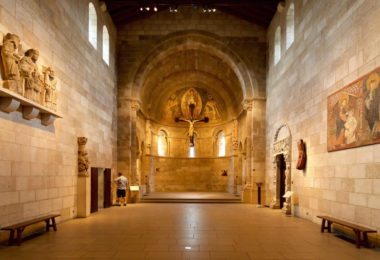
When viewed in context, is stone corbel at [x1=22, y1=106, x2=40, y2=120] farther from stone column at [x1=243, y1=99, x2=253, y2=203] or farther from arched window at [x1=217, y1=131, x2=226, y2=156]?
arched window at [x1=217, y1=131, x2=226, y2=156]

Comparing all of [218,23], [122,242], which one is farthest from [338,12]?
[218,23]

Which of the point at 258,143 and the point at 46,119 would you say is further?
the point at 258,143

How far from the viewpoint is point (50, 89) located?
9820 mm

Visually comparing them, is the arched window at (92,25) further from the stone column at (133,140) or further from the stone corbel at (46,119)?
the stone corbel at (46,119)

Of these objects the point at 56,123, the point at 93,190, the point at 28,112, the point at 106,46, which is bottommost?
the point at 93,190

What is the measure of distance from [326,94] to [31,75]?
7534 millimetres

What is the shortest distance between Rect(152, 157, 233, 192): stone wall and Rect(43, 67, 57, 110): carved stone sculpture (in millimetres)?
16395

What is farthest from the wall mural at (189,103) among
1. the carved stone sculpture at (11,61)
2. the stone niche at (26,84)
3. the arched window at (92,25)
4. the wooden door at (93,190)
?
the carved stone sculpture at (11,61)

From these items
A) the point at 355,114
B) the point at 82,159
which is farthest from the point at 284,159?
the point at 82,159

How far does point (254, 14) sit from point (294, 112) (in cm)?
674

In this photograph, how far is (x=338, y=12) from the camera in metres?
9.76

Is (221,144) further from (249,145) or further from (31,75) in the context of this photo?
(31,75)

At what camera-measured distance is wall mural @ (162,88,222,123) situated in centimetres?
2706

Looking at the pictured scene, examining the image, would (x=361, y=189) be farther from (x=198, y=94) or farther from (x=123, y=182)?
(x=198, y=94)
